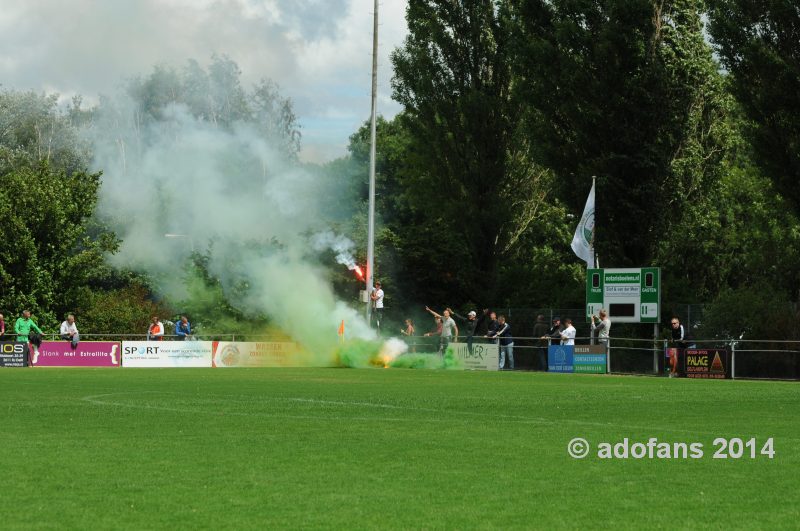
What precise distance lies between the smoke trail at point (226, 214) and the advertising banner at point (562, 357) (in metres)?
10.2

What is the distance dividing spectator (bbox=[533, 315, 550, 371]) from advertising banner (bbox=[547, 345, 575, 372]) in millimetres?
745

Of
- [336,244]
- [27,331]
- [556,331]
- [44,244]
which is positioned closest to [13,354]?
[27,331]

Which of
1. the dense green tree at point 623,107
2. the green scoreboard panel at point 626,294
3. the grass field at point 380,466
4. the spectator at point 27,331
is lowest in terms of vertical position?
the grass field at point 380,466

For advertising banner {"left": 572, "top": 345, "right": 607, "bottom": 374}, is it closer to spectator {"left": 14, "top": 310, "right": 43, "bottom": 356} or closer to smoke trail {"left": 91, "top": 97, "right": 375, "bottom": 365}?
smoke trail {"left": 91, "top": 97, "right": 375, "bottom": 365}

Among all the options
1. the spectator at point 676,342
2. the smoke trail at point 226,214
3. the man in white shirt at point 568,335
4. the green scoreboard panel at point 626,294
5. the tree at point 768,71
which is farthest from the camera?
the smoke trail at point 226,214

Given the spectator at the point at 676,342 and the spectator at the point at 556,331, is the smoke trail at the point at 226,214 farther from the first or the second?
the spectator at the point at 676,342

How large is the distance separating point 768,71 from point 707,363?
13.1 metres

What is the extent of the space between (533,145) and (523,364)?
35.6 ft

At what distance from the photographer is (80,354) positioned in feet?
155

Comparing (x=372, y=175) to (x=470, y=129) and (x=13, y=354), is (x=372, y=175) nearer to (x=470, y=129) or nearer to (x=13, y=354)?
(x=470, y=129)

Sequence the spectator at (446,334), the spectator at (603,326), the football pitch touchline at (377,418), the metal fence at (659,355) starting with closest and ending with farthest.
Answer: the football pitch touchline at (377,418) < the metal fence at (659,355) < the spectator at (603,326) < the spectator at (446,334)

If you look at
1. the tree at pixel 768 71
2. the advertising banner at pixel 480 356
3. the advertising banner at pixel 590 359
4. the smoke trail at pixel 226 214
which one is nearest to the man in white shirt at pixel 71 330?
the smoke trail at pixel 226 214

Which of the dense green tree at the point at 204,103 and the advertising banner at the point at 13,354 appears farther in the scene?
the dense green tree at the point at 204,103

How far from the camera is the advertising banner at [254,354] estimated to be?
4831cm
